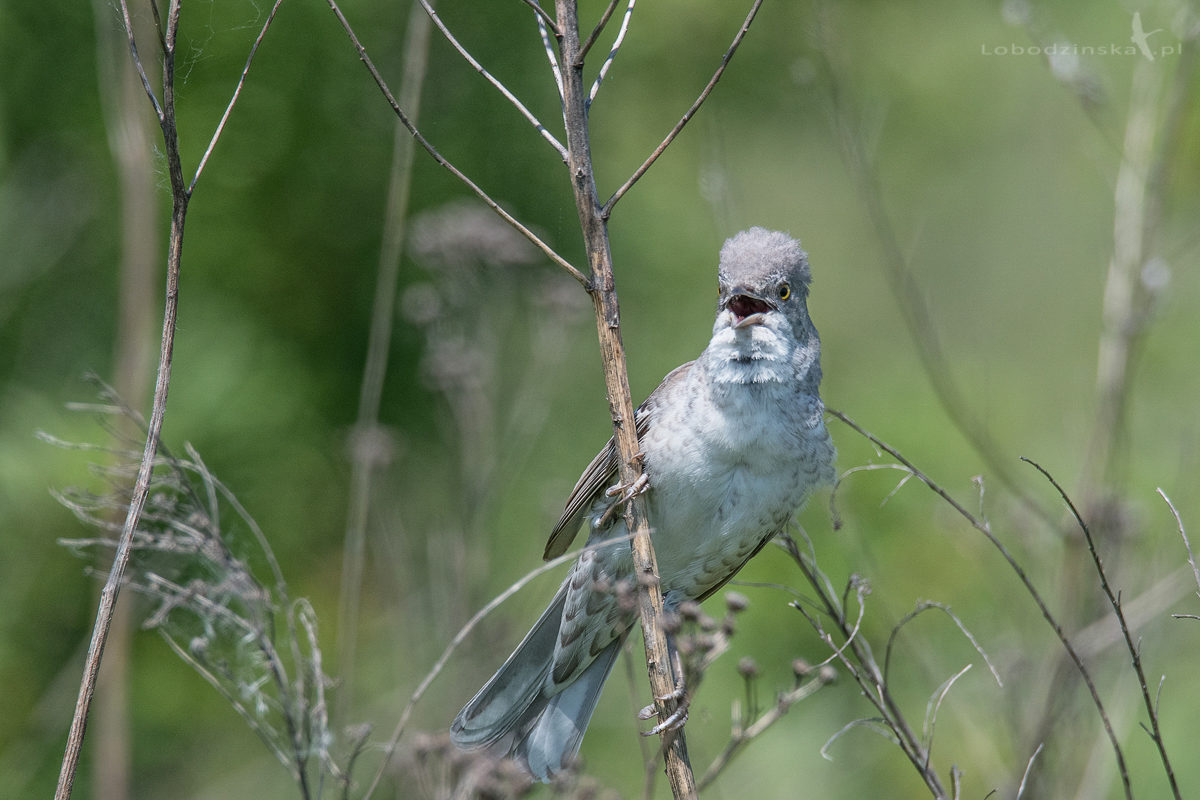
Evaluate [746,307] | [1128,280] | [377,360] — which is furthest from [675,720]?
[1128,280]

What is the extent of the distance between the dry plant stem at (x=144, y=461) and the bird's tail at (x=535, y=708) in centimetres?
187

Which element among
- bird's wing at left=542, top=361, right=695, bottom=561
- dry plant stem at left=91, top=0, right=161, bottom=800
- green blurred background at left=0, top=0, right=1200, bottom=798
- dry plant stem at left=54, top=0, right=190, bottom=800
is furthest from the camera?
green blurred background at left=0, top=0, right=1200, bottom=798

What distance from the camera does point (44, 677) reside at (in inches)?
196

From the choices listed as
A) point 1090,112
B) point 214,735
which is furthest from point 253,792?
point 1090,112

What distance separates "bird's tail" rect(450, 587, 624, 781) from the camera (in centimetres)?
377

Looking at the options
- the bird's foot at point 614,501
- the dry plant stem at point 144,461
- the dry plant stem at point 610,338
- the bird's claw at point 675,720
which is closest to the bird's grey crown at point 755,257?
the bird's foot at point 614,501

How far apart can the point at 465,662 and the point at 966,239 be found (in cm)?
699

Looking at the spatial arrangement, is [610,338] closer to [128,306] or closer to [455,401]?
[128,306]

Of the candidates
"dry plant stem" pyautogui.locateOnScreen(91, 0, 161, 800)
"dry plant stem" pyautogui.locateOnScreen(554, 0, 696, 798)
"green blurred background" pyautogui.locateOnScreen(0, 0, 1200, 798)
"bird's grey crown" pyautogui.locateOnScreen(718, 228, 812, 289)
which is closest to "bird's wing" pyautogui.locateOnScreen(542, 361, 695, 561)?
"green blurred background" pyautogui.locateOnScreen(0, 0, 1200, 798)

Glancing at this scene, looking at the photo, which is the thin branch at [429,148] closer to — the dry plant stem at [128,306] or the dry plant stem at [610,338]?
the dry plant stem at [610,338]

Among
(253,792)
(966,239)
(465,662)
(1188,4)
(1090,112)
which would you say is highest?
(966,239)

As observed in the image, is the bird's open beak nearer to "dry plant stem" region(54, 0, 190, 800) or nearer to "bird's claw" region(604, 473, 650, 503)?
"bird's claw" region(604, 473, 650, 503)

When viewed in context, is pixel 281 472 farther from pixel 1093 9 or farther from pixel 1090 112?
pixel 1093 9

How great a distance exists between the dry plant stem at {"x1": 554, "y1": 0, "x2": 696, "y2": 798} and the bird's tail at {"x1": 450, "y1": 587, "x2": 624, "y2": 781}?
1.32 m
